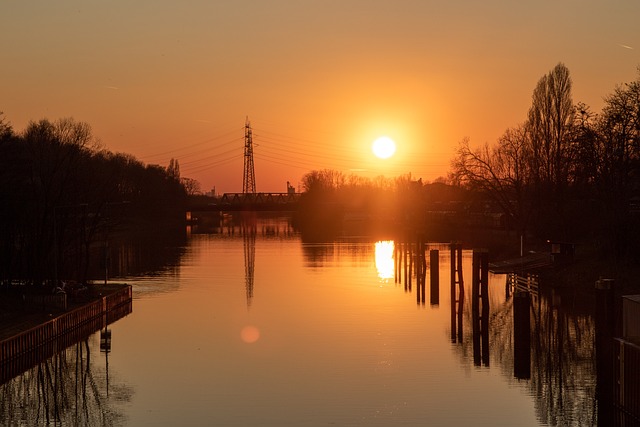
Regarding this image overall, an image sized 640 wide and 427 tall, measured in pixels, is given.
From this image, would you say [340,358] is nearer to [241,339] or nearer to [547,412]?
[241,339]

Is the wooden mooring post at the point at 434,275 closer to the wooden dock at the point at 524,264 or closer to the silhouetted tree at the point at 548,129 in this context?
the wooden dock at the point at 524,264

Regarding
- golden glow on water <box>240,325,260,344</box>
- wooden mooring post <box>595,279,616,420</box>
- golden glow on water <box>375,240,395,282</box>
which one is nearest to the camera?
wooden mooring post <box>595,279,616,420</box>

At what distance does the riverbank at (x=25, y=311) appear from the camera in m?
39.6

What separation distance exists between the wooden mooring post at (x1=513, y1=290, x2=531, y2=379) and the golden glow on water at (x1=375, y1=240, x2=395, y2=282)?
128ft

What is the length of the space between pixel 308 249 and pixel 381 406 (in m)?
81.7

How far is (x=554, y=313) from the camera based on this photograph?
2045 inches

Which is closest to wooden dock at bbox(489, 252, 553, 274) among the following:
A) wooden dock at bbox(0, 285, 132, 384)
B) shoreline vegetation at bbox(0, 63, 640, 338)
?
shoreline vegetation at bbox(0, 63, 640, 338)

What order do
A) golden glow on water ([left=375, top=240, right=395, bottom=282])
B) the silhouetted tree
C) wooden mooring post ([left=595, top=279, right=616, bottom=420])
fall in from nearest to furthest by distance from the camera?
wooden mooring post ([left=595, top=279, right=616, bottom=420]) → golden glow on water ([left=375, top=240, right=395, bottom=282]) → the silhouetted tree

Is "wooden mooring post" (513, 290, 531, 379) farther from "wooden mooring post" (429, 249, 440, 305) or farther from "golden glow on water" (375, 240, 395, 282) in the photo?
"golden glow on water" (375, 240, 395, 282)

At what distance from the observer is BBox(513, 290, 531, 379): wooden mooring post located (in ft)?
105

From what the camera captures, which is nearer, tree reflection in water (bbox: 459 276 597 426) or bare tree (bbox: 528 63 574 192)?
tree reflection in water (bbox: 459 276 597 426)

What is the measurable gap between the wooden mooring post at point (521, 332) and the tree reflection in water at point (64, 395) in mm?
→ 14948

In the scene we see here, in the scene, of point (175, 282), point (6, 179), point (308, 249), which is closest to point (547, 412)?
point (6, 179)

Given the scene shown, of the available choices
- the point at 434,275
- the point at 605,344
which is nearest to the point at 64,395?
the point at 605,344
